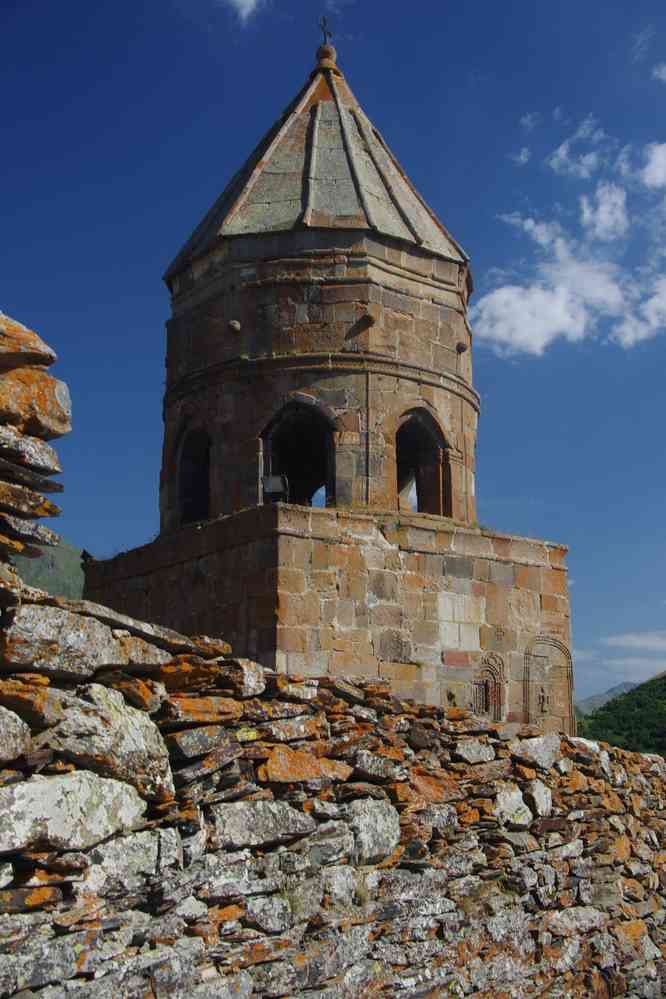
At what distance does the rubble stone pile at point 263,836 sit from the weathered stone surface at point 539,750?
0.01 metres

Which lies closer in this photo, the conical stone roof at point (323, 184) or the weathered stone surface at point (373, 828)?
the weathered stone surface at point (373, 828)

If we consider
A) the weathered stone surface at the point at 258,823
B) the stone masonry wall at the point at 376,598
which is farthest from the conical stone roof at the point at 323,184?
the weathered stone surface at the point at 258,823

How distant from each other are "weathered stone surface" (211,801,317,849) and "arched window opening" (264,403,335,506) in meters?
4.46

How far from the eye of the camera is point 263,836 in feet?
15.2

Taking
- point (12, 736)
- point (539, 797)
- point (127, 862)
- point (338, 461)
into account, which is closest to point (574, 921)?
point (539, 797)

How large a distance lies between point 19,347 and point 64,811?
1618mm

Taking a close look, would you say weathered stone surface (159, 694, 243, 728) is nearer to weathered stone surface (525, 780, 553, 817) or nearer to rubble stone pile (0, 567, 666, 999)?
rubble stone pile (0, 567, 666, 999)

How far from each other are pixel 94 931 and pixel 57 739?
25.9 inches

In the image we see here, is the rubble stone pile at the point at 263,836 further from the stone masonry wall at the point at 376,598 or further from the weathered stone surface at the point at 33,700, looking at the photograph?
the stone masonry wall at the point at 376,598

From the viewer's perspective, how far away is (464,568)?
9.15m

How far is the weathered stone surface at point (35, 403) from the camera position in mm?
4035

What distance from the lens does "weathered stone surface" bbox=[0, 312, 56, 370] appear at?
4031 mm

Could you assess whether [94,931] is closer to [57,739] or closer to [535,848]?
[57,739]

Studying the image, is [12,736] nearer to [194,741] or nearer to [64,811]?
[64,811]
